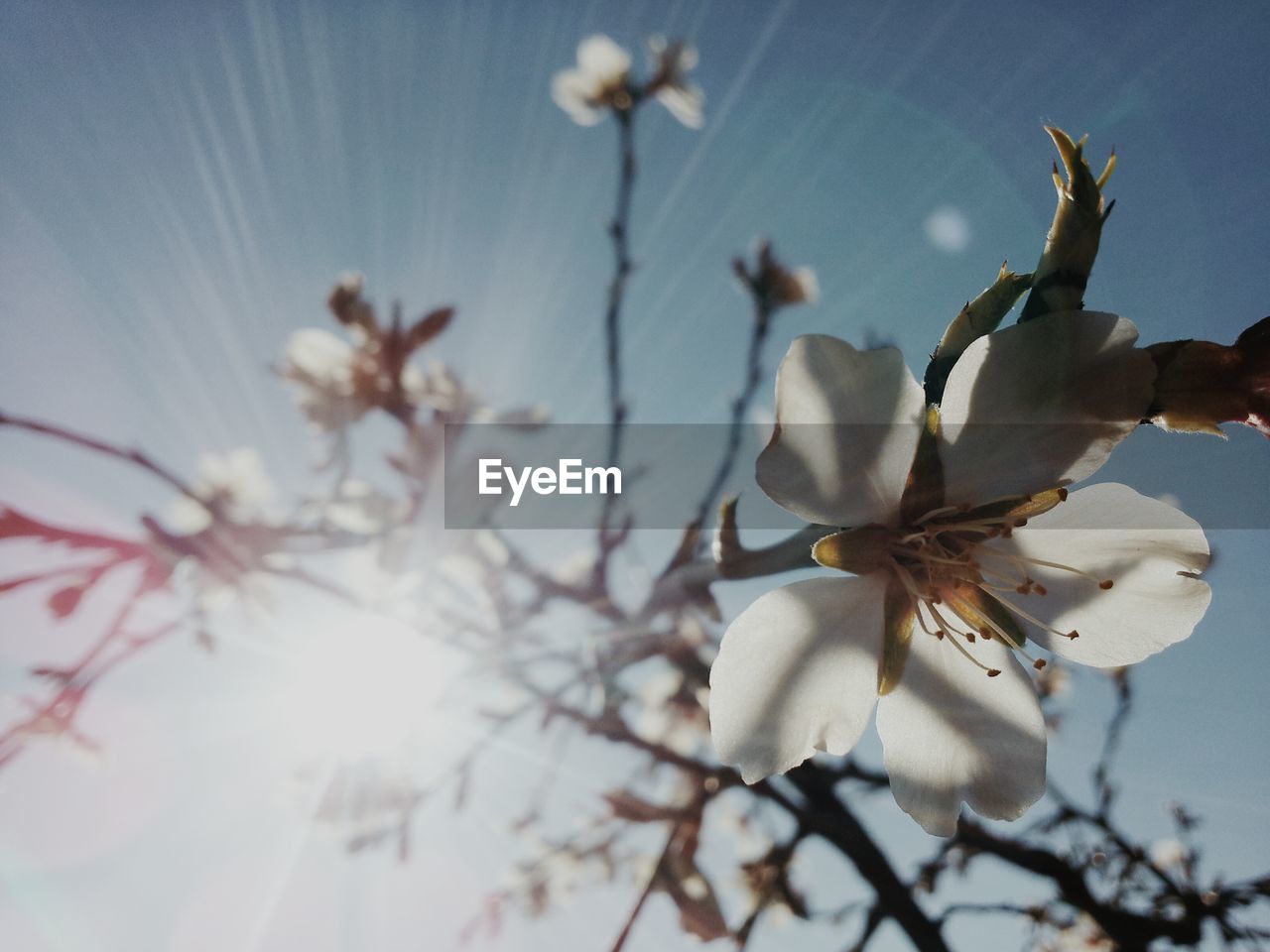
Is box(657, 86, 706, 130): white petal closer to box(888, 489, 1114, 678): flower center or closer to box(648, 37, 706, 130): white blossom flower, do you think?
box(648, 37, 706, 130): white blossom flower

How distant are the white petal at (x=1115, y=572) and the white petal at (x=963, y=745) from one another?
0.06 metres

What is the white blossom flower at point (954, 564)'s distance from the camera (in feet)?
1.54

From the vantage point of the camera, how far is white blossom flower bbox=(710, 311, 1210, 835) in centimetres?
47

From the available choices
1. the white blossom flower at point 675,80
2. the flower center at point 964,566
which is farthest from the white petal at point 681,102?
the flower center at point 964,566

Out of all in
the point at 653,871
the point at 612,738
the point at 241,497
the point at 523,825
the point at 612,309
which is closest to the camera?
the point at 653,871

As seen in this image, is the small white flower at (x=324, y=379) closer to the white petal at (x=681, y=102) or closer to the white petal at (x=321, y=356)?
the white petal at (x=321, y=356)

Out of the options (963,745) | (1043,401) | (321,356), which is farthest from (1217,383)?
(321,356)

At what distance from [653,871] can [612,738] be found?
49 cm

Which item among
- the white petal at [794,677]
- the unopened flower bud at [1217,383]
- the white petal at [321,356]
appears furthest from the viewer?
the white petal at [321,356]

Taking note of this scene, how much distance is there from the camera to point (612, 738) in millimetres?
1437

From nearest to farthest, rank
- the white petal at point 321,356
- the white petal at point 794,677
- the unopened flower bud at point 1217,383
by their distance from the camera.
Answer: the unopened flower bud at point 1217,383, the white petal at point 794,677, the white petal at point 321,356

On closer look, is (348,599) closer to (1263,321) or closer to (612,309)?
(612,309)

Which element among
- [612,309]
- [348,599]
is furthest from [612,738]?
[612,309]

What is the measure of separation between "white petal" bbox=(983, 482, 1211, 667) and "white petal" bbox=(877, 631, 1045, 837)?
6cm
